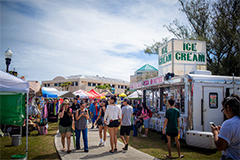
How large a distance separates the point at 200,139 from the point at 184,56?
6092 millimetres


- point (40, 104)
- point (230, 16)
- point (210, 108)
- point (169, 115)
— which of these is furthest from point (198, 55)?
point (40, 104)

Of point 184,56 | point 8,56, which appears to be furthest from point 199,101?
point 8,56

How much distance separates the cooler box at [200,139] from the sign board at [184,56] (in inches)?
197

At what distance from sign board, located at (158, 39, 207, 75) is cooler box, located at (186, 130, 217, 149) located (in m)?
5.01

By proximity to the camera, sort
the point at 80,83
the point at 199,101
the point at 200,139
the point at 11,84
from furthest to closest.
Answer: the point at 80,83 < the point at 199,101 < the point at 200,139 < the point at 11,84

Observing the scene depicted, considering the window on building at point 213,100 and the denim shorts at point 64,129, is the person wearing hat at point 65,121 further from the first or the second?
the window on building at point 213,100

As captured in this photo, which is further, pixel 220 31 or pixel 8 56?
pixel 220 31

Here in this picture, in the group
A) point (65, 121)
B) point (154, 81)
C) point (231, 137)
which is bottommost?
point (65, 121)

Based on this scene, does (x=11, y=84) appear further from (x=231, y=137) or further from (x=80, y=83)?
(x=80, y=83)

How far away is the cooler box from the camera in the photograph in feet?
21.6

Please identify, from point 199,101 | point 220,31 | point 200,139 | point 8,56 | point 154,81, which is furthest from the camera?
point 220,31

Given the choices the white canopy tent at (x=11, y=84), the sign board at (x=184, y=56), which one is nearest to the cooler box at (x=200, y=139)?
the sign board at (x=184, y=56)

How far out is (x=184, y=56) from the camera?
37.6 ft

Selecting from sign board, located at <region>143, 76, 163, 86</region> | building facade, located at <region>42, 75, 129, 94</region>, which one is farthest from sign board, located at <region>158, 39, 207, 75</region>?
building facade, located at <region>42, 75, 129, 94</region>
